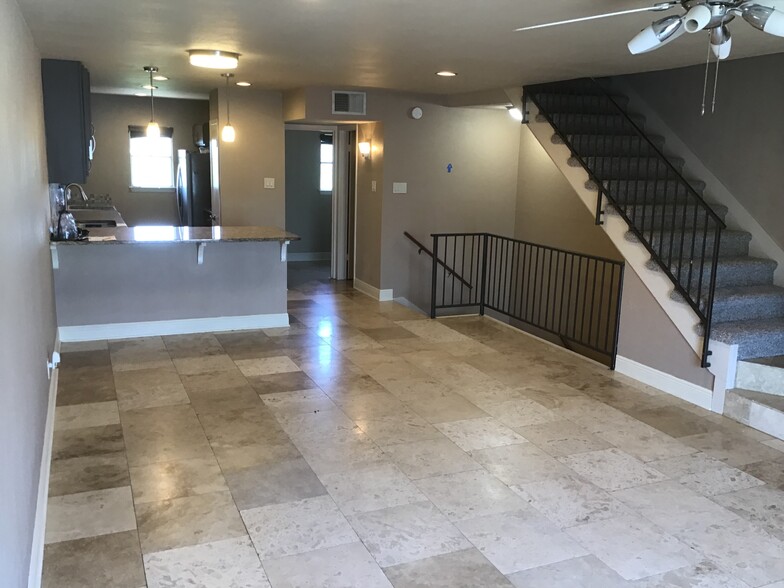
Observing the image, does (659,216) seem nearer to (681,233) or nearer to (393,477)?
(681,233)

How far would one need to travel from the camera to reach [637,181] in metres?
5.75

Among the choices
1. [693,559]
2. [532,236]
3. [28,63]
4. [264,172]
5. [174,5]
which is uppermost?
[174,5]

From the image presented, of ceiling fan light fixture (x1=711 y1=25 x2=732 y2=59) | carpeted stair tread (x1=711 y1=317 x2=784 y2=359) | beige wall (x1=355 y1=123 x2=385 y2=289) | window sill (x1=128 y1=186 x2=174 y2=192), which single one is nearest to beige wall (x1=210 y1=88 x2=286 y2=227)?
beige wall (x1=355 y1=123 x2=385 y2=289)

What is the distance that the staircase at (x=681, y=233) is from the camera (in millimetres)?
4469

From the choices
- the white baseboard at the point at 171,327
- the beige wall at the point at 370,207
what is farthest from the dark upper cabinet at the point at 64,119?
the beige wall at the point at 370,207

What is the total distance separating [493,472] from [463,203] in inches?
191

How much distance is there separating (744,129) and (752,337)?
6.64ft

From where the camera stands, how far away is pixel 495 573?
266cm

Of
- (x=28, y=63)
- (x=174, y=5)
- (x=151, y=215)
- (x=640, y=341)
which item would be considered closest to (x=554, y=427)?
(x=640, y=341)

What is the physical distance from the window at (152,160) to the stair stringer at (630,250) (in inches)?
256

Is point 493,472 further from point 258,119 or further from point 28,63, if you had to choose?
point 258,119

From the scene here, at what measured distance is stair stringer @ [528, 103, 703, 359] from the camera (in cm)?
464

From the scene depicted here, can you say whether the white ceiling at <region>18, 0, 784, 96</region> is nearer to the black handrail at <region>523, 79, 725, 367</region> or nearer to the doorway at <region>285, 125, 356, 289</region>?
the black handrail at <region>523, 79, 725, 367</region>

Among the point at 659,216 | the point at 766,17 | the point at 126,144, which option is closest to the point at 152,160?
the point at 126,144
